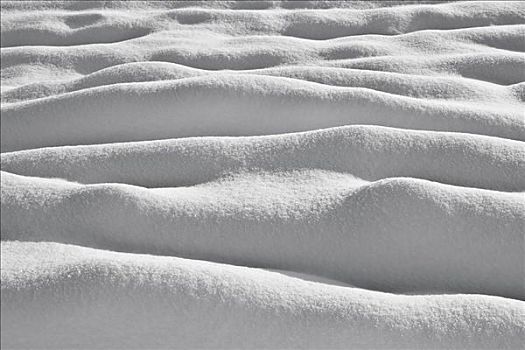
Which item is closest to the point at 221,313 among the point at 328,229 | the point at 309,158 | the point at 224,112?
the point at 328,229

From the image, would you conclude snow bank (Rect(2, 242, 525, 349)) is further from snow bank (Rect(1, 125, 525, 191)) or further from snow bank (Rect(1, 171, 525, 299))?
snow bank (Rect(1, 125, 525, 191))

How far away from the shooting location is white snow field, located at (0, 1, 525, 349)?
613mm

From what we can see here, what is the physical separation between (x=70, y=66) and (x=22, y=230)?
55 centimetres

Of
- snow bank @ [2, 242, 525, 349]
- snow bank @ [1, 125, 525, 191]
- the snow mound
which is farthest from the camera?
the snow mound

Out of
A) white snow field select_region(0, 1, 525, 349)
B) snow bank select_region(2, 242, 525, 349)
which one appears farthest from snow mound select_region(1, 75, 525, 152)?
snow bank select_region(2, 242, 525, 349)

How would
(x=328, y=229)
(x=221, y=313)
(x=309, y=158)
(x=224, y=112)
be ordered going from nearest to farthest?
(x=221, y=313) < (x=328, y=229) < (x=309, y=158) < (x=224, y=112)

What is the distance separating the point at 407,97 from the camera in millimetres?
959

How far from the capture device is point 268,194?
76 cm

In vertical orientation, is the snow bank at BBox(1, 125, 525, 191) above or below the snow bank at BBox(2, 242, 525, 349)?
above

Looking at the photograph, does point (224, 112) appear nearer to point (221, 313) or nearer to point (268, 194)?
point (268, 194)

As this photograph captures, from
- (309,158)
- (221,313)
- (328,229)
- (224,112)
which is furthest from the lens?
(224,112)

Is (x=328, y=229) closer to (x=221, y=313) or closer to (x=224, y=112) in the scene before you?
(x=221, y=313)

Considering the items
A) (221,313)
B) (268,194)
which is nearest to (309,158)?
→ (268,194)

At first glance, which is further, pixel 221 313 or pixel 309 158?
pixel 309 158
